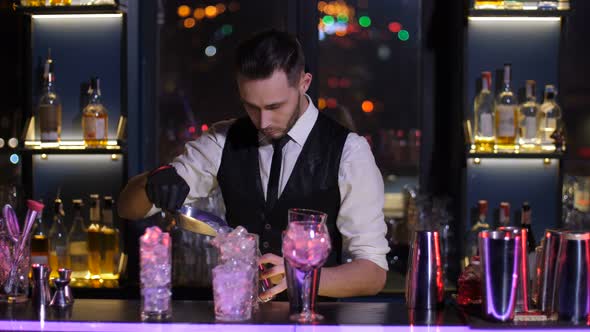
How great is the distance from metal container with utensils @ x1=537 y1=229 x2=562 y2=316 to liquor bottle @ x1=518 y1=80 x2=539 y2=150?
157 cm

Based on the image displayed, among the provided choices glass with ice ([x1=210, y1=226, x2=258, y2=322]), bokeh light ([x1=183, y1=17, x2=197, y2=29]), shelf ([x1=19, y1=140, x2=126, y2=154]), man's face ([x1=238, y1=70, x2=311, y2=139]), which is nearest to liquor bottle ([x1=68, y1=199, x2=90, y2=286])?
shelf ([x1=19, y1=140, x2=126, y2=154])

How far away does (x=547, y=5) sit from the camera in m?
3.33

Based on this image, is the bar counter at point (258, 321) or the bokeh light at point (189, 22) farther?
the bokeh light at point (189, 22)

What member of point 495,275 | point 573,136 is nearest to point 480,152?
point 573,136

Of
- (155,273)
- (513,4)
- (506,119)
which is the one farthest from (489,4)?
(155,273)

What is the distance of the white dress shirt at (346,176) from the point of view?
7.74ft

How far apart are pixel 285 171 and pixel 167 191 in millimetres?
723

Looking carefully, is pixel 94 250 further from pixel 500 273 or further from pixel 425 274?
pixel 500 273

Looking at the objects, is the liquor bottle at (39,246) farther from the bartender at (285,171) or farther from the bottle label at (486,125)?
the bottle label at (486,125)

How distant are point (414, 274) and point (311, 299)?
0.25m

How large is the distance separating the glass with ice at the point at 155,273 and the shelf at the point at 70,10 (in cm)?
196

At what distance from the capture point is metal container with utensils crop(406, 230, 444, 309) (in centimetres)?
181

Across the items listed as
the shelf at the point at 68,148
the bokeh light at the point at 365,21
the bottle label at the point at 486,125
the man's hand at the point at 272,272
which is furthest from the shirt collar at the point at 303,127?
the bokeh light at the point at 365,21

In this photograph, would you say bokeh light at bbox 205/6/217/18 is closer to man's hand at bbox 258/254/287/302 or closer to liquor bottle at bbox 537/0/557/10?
liquor bottle at bbox 537/0/557/10
